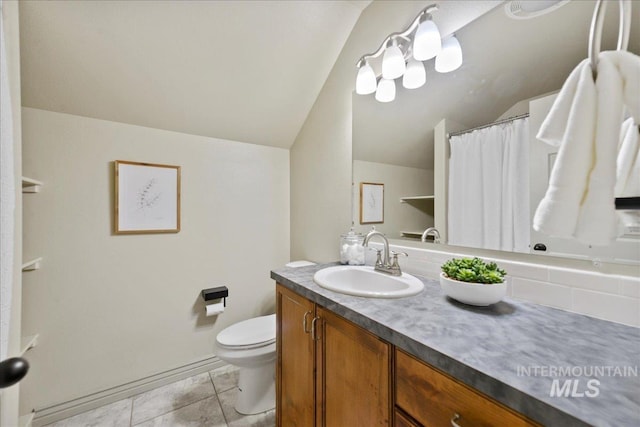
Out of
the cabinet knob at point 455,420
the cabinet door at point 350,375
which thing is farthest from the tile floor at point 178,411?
the cabinet knob at point 455,420

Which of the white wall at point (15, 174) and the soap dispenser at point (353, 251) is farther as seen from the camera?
the soap dispenser at point (353, 251)

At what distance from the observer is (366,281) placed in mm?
1364

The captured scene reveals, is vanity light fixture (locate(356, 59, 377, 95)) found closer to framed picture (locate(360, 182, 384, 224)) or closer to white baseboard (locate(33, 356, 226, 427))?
framed picture (locate(360, 182, 384, 224))

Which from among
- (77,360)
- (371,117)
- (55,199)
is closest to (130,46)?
(55,199)

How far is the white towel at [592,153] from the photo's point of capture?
19.5 inches

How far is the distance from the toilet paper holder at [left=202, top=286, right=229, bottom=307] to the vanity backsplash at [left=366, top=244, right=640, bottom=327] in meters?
1.80

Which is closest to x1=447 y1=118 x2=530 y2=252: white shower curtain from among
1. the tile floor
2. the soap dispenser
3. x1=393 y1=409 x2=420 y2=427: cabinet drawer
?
the soap dispenser

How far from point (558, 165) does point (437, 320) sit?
52 cm

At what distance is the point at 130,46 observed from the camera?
4.72ft

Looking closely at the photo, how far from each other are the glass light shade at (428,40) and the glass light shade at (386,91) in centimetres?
A: 26

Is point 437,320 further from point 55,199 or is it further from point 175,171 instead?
point 55,199

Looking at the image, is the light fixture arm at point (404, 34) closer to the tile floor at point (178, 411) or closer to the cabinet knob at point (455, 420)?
the cabinet knob at point (455, 420)

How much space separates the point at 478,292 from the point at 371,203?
2.87 ft

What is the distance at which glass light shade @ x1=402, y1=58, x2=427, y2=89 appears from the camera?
1345mm
